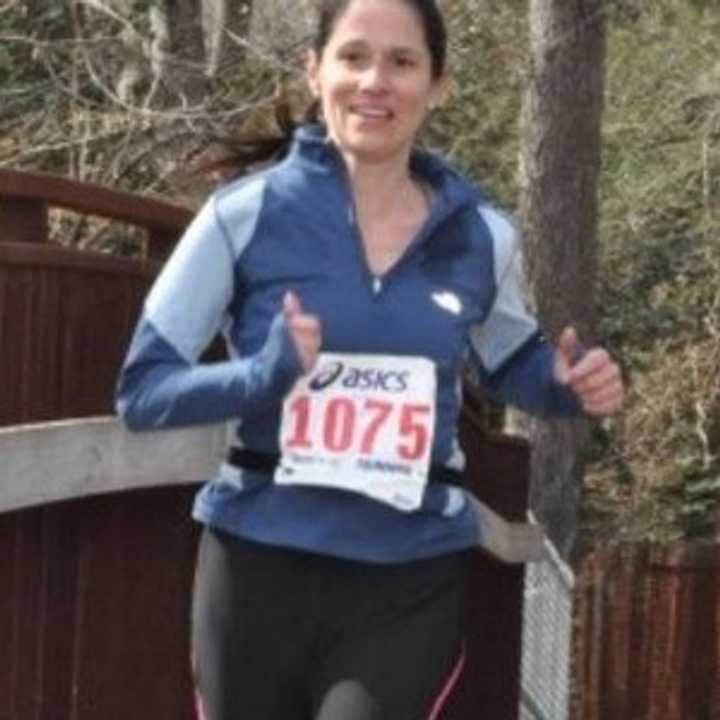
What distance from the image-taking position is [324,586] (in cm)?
338

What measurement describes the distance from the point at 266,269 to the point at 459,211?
0.38 meters

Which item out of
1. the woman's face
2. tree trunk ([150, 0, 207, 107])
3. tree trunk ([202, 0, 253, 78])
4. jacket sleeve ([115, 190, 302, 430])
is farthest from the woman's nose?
tree trunk ([202, 0, 253, 78])

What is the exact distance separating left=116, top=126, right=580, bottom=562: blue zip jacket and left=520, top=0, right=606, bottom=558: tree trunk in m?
7.47

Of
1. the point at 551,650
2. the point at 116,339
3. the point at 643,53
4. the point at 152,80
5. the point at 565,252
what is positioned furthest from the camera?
the point at 643,53

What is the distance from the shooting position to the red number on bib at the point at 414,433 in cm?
340

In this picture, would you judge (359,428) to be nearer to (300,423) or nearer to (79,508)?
(300,423)

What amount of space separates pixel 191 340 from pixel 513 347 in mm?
630

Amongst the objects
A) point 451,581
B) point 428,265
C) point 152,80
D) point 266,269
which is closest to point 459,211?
point 428,265

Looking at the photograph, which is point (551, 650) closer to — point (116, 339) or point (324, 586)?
point (116, 339)

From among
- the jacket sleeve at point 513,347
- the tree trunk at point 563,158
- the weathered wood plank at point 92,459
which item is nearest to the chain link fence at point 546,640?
the weathered wood plank at point 92,459

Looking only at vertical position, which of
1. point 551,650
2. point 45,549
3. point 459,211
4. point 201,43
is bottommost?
point 551,650

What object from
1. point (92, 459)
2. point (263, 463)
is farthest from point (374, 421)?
point (92, 459)

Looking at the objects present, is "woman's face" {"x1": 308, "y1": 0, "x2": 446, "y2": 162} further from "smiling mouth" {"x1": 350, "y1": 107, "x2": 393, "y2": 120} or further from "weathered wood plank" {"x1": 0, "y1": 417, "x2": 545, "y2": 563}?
"weathered wood plank" {"x1": 0, "y1": 417, "x2": 545, "y2": 563}

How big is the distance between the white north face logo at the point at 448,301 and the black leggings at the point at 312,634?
16.5 inches
